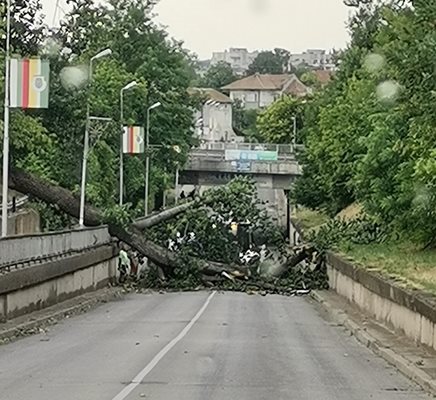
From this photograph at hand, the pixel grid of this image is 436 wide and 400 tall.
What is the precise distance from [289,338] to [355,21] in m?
66.8

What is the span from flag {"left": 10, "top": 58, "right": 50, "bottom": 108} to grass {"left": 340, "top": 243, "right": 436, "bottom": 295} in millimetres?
10222

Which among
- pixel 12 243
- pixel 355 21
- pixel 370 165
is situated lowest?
pixel 12 243

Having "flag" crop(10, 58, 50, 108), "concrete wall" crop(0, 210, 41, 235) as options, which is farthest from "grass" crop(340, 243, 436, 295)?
"concrete wall" crop(0, 210, 41, 235)

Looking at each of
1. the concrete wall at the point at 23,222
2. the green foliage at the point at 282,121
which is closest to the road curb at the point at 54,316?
the concrete wall at the point at 23,222

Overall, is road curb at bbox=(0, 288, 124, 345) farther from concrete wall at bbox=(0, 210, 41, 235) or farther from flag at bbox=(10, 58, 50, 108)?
concrete wall at bbox=(0, 210, 41, 235)

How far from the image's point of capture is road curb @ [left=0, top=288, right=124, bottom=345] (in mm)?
22234

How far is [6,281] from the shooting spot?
23.9 m

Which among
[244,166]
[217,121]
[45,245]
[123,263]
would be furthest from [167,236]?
[217,121]

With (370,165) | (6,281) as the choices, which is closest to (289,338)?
(6,281)

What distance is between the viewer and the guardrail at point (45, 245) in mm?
26219

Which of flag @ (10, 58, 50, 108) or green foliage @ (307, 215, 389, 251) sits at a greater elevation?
flag @ (10, 58, 50, 108)

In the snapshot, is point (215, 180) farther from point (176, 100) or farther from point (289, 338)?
point (289, 338)

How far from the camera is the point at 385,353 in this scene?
62.8 feet

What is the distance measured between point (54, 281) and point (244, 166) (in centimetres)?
5587
